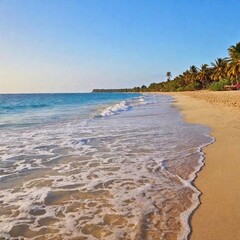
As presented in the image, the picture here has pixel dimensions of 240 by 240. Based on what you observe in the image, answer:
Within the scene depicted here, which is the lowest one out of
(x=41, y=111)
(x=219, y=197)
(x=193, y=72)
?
(x=41, y=111)

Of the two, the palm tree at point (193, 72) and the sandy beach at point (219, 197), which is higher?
the palm tree at point (193, 72)

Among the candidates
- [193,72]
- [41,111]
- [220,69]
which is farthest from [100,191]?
[193,72]

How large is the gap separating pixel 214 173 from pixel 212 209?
1.92 metres

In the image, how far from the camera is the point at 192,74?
109 meters

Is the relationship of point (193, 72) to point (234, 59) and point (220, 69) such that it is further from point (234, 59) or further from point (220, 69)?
point (234, 59)

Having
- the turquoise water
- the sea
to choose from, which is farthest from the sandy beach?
the turquoise water

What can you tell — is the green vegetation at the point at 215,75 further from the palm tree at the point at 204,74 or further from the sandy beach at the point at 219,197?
the sandy beach at the point at 219,197

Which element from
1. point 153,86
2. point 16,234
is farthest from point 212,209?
point 153,86

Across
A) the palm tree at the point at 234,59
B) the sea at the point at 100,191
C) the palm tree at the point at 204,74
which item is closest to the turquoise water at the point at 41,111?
the sea at the point at 100,191

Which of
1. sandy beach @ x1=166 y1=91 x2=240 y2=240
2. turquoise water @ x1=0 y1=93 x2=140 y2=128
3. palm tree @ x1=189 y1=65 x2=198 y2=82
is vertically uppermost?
palm tree @ x1=189 y1=65 x2=198 y2=82

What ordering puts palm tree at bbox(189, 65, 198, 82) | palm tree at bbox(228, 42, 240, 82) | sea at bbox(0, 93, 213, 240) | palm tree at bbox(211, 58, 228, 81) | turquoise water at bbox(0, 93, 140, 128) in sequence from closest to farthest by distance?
sea at bbox(0, 93, 213, 240) → turquoise water at bbox(0, 93, 140, 128) → palm tree at bbox(228, 42, 240, 82) → palm tree at bbox(211, 58, 228, 81) → palm tree at bbox(189, 65, 198, 82)

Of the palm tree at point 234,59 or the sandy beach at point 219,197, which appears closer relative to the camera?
the sandy beach at point 219,197

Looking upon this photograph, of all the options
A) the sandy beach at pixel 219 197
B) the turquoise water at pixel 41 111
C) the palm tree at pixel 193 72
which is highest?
the palm tree at pixel 193 72

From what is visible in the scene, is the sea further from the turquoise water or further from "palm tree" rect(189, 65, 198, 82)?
"palm tree" rect(189, 65, 198, 82)
